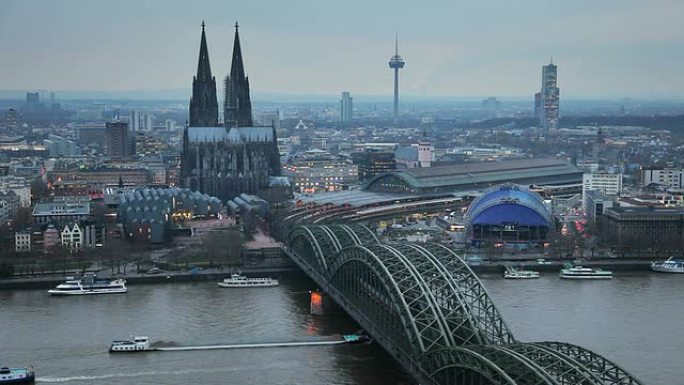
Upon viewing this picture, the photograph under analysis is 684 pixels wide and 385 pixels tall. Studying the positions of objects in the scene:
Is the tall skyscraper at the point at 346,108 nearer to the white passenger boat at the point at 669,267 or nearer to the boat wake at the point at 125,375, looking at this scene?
the white passenger boat at the point at 669,267

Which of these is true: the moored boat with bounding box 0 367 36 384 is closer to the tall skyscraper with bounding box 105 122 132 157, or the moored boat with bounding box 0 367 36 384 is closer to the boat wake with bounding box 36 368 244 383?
the boat wake with bounding box 36 368 244 383

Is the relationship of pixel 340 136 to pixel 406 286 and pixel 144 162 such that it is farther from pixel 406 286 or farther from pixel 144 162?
pixel 406 286

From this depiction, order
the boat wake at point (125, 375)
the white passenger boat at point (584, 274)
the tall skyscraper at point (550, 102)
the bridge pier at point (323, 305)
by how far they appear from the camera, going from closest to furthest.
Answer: the boat wake at point (125, 375) < the bridge pier at point (323, 305) < the white passenger boat at point (584, 274) < the tall skyscraper at point (550, 102)

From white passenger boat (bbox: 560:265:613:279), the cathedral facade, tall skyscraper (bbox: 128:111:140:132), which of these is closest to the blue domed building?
white passenger boat (bbox: 560:265:613:279)

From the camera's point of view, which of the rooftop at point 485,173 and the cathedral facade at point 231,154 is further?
the rooftop at point 485,173

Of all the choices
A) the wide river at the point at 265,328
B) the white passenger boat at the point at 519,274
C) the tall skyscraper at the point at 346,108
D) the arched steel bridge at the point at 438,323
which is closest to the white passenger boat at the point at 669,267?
the wide river at the point at 265,328

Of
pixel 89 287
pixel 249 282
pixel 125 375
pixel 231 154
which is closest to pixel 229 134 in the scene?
pixel 231 154

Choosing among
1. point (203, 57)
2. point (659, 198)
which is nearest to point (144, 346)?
point (659, 198)
